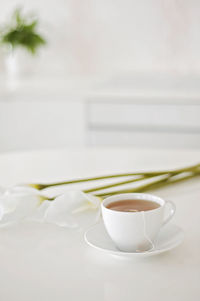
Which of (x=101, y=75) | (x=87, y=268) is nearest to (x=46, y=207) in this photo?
(x=87, y=268)

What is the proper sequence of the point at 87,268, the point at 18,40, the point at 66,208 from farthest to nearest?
the point at 18,40, the point at 66,208, the point at 87,268

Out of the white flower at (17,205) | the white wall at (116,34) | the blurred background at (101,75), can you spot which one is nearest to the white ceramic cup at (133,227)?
the white flower at (17,205)

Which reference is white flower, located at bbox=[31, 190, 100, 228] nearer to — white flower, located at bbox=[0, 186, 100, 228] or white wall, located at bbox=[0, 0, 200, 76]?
white flower, located at bbox=[0, 186, 100, 228]

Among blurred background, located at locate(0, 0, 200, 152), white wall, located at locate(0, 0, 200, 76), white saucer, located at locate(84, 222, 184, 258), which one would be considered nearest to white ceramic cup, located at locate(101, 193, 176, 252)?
white saucer, located at locate(84, 222, 184, 258)

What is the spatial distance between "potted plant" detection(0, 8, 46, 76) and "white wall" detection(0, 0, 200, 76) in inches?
5.1

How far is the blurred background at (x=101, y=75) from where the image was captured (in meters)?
2.31

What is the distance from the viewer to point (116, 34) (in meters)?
3.02

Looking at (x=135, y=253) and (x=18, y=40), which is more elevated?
(x=18, y=40)

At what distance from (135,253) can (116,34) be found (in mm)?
2421

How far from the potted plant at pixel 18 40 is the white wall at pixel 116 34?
0.13m

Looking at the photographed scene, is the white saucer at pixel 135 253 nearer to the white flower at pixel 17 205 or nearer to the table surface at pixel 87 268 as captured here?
the table surface at pixel 87 268

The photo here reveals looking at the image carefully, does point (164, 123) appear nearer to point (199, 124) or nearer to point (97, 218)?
point (199, 124)

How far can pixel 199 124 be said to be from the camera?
7.31 feet

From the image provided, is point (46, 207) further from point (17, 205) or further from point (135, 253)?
point (135, 253)
